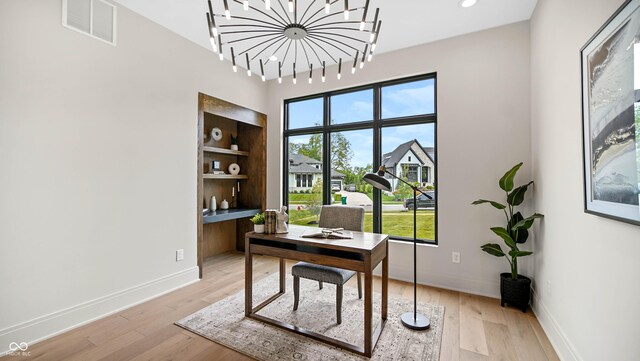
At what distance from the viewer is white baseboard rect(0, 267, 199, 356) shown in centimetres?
199

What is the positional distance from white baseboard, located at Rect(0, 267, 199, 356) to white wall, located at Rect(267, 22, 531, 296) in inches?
109

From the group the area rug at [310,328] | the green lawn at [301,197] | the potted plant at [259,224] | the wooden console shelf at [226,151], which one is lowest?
the area rug at [310,328]

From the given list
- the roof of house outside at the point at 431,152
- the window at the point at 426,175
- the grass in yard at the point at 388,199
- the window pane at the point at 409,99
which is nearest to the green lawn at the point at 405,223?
the grass in yard at the point at 388,199

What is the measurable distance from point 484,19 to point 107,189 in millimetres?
4123

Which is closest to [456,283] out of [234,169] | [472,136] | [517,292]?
[517,292]

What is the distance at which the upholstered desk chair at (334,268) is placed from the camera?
7.38 ft

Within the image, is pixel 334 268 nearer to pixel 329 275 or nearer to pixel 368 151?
pixel 329 275

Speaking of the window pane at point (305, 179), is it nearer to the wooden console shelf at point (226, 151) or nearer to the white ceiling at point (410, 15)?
the wooden console shelf at point (226, 151)

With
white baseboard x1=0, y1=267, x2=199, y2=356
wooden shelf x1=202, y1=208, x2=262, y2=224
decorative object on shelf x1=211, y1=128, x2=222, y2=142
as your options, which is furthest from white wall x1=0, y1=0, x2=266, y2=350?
decorative object on shelf x1=211, y1=128, x2=222, y2=142

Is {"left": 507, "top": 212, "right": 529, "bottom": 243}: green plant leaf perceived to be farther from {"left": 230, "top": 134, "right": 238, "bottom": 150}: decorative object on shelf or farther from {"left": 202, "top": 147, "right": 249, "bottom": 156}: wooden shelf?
{"left": 230, "top": 134, "right": 238, "bottom": 150}: decorative object on shelf

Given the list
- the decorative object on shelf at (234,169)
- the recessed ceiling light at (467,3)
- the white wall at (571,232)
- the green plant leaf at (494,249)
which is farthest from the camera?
the decorative object on shelf at (234,169)

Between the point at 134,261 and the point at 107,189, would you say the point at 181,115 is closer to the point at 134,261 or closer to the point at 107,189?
the point at 107,189

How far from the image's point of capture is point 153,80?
2912 millimetres

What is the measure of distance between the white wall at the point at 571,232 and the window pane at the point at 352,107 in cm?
184
